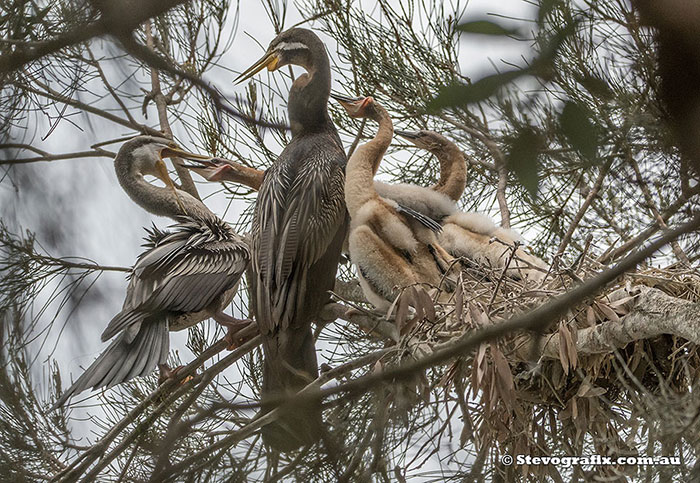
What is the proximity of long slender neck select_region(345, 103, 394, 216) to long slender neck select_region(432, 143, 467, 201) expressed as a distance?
36 centimetres

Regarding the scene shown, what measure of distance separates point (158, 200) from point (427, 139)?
142 centimetres

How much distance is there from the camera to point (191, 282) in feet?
11.3

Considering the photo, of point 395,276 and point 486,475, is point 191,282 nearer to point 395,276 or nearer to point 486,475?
point 395,276

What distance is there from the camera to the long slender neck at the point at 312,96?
139 inches

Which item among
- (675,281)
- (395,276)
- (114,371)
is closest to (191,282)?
(114,371)

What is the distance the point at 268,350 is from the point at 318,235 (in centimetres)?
50

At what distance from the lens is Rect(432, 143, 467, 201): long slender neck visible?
3.63 metres

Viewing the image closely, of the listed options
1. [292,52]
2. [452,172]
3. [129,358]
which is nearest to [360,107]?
[292,52]

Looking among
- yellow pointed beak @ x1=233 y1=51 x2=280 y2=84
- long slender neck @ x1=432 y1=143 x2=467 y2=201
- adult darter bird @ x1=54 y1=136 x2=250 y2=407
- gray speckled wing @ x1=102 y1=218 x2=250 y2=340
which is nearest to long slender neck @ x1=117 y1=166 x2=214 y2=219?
adult darter bird @ x1=54 y1=136 x2=250 y2=407

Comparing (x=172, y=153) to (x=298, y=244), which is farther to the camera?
(x=172, y=153)

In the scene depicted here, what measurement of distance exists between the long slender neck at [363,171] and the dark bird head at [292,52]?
48cm

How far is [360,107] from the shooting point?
3.70 meters

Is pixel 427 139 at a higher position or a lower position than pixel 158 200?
lower

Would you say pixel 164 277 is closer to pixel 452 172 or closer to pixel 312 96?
pixel 312 96
